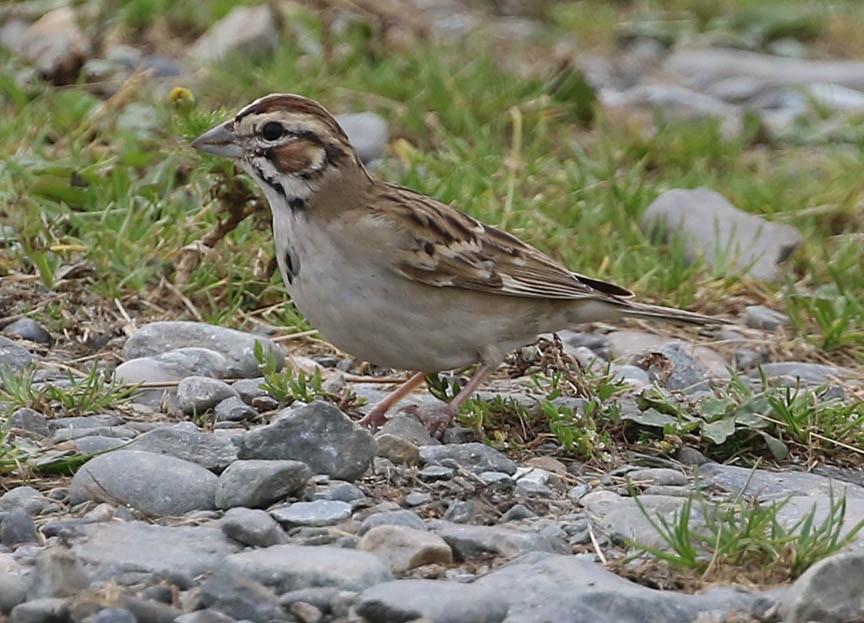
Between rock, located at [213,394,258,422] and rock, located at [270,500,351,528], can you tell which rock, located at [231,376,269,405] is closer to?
rock, located at [213,394,258,422]

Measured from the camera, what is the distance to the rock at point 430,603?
3768 millimetres

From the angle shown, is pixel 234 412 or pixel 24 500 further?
pixel 234 412

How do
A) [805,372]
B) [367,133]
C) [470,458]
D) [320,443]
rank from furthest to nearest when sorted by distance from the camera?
[367,133] → [805,372] → [470,458] → [320,443]

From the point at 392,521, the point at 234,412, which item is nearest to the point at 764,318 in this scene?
the point at 234,412

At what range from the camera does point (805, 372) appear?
21.6 ft

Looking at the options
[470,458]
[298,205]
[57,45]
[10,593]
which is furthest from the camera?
[57,45]

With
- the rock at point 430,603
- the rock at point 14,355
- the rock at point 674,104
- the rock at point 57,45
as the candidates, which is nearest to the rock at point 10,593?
the rock at point 430,603

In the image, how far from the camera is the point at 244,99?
9.23 m

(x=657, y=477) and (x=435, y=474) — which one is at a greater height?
(x=435, y=474)

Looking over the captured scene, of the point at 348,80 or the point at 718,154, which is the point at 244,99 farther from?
the point at 718,154

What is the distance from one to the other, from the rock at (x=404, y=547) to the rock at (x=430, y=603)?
0.22m

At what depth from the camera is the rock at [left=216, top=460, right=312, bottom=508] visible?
454 centimetres

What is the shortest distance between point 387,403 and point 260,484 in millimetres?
1190

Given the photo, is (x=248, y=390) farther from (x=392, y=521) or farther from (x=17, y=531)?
(x=17, y=531)
